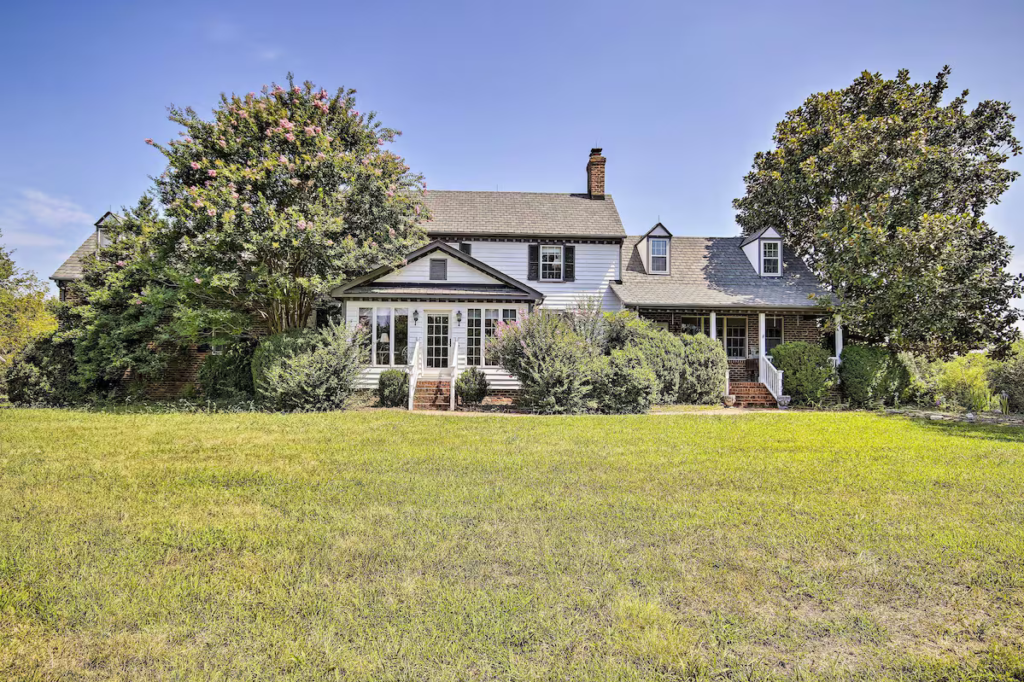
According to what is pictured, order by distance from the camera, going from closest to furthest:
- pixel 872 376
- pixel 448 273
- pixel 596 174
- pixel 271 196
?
pixel 271 196 → pixel 872 376 → pixel 448 273 → pixel 596 174

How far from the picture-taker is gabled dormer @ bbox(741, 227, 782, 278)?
69.2ft

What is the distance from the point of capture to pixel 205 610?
3457 mm

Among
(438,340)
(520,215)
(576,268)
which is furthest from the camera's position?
(520,215)

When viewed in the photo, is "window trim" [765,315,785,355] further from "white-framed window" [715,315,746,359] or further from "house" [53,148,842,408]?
"white-framed window" [715,315,746,359]

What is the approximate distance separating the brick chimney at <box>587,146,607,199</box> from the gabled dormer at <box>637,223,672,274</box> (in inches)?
132

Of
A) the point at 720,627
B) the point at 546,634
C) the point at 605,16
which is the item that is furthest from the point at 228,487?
the point at 605,16

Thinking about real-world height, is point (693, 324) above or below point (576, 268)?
below

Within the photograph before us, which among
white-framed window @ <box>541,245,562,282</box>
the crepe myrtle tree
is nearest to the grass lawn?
the crepe myrtle tree

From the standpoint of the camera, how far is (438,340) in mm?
17625

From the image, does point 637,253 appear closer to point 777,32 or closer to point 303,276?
point 777,32

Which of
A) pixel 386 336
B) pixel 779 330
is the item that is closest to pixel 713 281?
pixel 779 330

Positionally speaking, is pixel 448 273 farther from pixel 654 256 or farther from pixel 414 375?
pixel 654 256

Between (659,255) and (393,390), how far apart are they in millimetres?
12327

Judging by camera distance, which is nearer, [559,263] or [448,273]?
[448,273]
